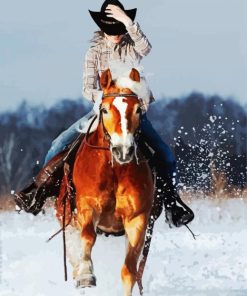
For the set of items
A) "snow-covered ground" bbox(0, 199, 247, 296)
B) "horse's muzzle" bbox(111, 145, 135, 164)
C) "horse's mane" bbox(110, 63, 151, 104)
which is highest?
"horse's mane" bbox(110, 63, 151, 104)

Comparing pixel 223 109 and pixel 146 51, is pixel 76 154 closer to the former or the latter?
pixel 146 51

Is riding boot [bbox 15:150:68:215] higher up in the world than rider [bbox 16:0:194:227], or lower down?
lower down

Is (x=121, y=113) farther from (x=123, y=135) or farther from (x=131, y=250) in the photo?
(x=131, y=250)

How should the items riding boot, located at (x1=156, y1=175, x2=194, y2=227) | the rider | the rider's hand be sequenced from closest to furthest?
the rider's hand, the rider, riding boot, located at (x1=156, y1=175, x2=194, y2=227)

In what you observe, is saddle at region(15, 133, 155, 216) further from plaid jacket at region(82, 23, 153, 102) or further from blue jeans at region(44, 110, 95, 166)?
plaid jacket at region(82, 23, 153, 102)

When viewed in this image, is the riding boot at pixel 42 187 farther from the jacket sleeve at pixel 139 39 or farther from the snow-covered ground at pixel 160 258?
the jacket sleeve at pixel 139 39

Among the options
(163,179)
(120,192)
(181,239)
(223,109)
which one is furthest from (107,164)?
(223,109)

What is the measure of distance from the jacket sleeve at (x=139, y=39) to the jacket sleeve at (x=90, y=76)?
521 millimetres

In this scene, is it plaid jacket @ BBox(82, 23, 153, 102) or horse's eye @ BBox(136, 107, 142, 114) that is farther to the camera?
plaid jacket @ BBox(82, 23, 153, 102)

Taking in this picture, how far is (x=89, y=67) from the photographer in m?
11.6

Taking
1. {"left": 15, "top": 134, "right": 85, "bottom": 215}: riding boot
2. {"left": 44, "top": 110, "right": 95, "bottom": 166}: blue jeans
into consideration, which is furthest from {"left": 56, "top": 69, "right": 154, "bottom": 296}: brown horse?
{"left": 44, "top": 110, "right": 95, "bottom": 166}: blue jeans

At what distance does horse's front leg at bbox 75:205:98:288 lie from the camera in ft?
34.3

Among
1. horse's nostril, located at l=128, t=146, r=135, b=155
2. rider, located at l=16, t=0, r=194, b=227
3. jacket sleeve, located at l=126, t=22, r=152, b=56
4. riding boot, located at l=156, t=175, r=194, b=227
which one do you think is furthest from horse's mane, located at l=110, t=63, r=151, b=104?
riding boot, located at l=156, t=175, r=194, b=227

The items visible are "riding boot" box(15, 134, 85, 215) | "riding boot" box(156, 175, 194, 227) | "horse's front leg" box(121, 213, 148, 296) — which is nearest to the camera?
"horse's front leg" box(121, 213, 148, 296)
